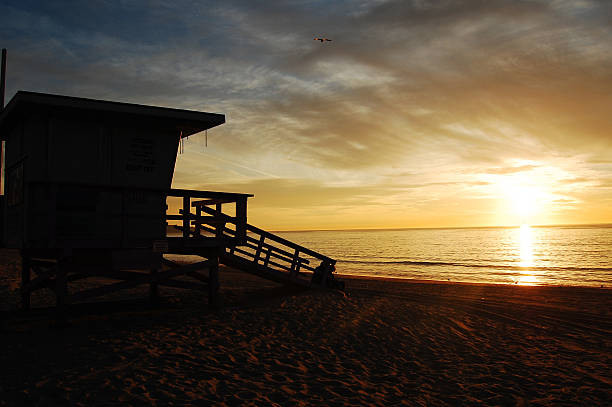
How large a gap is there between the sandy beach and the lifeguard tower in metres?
1.41

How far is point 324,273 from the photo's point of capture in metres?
17.1

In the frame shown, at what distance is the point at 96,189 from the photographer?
33.1 ft

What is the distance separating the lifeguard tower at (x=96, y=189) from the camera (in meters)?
9.88

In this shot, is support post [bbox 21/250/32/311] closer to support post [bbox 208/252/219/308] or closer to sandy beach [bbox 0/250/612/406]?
sandy beach [bbox 0/250/612/406]

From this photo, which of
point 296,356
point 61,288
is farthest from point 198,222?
point 296,356

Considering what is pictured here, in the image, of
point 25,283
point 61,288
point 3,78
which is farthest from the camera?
point 3,78

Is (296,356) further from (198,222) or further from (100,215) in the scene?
(100,215)

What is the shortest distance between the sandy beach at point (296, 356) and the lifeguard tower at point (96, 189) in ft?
4.62

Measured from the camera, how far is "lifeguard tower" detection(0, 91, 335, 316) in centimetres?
988

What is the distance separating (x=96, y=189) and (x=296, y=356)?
5.88m

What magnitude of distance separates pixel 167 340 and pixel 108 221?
3.46 meters

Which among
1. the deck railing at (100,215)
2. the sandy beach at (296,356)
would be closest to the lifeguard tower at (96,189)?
the deck railing at (100,215)

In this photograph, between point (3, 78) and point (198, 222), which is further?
point (3, 78)

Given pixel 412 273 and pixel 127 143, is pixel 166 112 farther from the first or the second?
pixel 412 273
